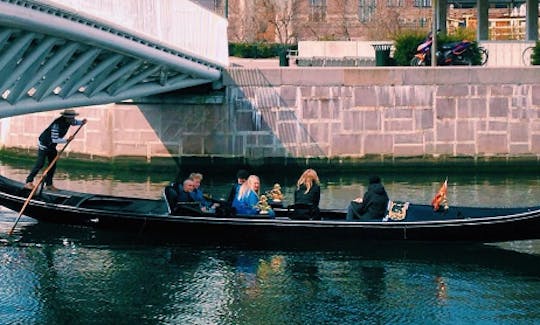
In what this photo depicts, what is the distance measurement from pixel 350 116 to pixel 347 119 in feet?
0.37

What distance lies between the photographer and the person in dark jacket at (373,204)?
23094mm

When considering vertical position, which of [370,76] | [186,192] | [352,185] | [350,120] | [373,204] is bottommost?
[352,185]

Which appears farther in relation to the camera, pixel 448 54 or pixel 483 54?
pixel 483 54

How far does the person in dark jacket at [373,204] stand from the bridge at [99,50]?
5513mm

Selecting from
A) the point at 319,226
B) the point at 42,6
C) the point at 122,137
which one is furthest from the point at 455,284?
the point at 122,137

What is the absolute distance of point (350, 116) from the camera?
3488cm

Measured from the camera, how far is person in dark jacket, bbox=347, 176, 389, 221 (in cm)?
2309

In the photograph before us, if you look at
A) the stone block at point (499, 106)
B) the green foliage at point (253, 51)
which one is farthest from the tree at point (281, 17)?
the stone block at point (499, 106)

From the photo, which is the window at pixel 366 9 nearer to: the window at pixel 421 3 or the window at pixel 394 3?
the window at pixel 394 3

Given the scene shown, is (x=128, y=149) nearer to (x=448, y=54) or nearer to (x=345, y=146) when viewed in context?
(x=345, y=146)

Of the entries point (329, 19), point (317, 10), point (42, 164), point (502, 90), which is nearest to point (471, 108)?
point (502, 90)

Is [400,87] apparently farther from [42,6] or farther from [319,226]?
[42,6]

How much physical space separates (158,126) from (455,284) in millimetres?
15459

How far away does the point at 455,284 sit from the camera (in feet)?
69.3
